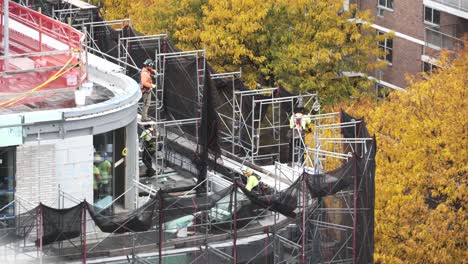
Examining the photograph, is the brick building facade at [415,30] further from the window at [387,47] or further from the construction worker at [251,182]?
the construction worker at [251,182]

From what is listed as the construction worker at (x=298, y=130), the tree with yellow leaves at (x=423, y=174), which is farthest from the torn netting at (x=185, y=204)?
the tree with yellow leaves at (x=423, y=174)

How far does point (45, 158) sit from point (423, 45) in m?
50.6

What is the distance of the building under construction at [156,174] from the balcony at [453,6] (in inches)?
1219

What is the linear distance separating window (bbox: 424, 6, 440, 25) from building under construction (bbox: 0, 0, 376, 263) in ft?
111

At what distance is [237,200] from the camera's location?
56.4m

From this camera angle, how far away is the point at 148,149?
61344 millimetres

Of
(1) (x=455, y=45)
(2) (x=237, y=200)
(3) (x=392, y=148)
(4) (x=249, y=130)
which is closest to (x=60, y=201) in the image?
(2) (x=237, y=200)

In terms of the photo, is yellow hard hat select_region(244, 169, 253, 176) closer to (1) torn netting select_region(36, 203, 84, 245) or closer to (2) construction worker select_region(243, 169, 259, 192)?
(2) construction worker select_region(243, 169, 259, 192)

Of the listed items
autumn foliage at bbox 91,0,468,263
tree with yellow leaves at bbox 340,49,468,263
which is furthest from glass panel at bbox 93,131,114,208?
autumn foliage at bbox 91,0,468,263

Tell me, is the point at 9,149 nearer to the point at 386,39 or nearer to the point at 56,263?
the point at 56,263

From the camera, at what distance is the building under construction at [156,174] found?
53.5 meters

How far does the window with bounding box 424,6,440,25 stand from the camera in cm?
9988

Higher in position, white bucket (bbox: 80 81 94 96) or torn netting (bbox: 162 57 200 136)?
white bucket (bbox: 80 81 94 96)

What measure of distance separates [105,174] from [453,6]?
4503 centimetres
